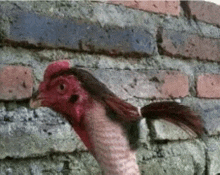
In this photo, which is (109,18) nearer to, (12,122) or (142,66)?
(142,66)

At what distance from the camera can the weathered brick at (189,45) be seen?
28.3 inches

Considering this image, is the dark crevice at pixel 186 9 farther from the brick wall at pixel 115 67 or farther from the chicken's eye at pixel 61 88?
the chicken's eye at pixel 61 88

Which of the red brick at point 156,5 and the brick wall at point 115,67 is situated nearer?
the brick wall at point 115,67

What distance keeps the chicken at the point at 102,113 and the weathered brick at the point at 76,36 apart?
0.41 feet

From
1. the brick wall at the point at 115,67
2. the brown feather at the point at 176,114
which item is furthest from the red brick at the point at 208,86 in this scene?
the brown feather at the point at 176,114

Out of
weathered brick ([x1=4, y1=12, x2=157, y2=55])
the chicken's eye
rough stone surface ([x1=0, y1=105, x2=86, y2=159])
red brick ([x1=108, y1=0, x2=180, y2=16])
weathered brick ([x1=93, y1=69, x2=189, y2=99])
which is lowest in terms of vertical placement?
rough stone surface ([x1=0, y1=105, x2=86, y2=159])

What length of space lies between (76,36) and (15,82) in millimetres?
138

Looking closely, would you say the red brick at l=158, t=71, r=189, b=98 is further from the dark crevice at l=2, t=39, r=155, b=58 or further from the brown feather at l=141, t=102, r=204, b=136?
the brown feather at l=141, t=102, r=204, b=136

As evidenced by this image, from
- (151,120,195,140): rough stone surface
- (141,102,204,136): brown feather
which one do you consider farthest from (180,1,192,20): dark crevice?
(141,102,204,136): brown feather

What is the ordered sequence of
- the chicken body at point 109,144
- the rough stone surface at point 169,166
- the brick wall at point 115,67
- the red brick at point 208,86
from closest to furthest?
the chicken body at point 109,144
the brick wall at point 115,67
the rough stone surface at point 169,166
the red brick at point 208,86

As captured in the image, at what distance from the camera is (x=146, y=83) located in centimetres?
68

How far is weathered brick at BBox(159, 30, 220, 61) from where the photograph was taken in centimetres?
72

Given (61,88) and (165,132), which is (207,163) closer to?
(165,132)

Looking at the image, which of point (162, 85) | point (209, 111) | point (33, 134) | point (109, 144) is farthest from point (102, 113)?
point (209, 111)
